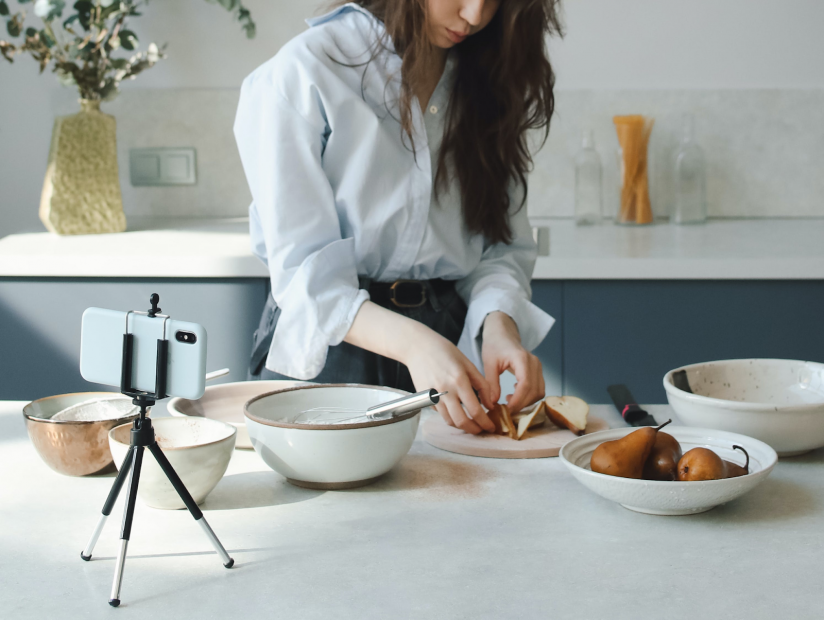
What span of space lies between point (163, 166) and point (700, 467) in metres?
2.18

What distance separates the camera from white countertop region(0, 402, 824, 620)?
570mm

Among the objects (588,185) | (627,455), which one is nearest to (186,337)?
(627,455)

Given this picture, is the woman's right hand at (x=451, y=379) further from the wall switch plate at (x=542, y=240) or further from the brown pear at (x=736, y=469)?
the wall switch plate at (x=542, y=240)

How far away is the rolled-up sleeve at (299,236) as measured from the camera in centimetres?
107

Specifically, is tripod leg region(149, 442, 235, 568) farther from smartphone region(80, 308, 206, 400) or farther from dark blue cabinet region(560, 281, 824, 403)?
dark blue cabinet region(560, 281, 824, 403)

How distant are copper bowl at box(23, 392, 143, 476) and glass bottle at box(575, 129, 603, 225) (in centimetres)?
179

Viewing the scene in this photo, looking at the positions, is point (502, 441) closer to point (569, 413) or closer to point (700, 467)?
point (569, 413)

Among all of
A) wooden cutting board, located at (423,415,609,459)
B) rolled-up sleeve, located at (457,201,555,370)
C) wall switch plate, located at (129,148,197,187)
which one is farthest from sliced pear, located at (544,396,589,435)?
wall switch plate, located at (129,148,197,187)

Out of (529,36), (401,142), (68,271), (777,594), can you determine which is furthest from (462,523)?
(68,271)

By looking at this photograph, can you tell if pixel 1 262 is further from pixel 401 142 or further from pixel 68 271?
pixel 401 142

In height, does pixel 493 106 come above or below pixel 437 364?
above

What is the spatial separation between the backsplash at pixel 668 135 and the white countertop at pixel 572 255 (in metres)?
0.30

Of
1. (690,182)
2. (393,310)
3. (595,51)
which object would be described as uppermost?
(595,51)

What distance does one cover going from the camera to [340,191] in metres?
1.17
